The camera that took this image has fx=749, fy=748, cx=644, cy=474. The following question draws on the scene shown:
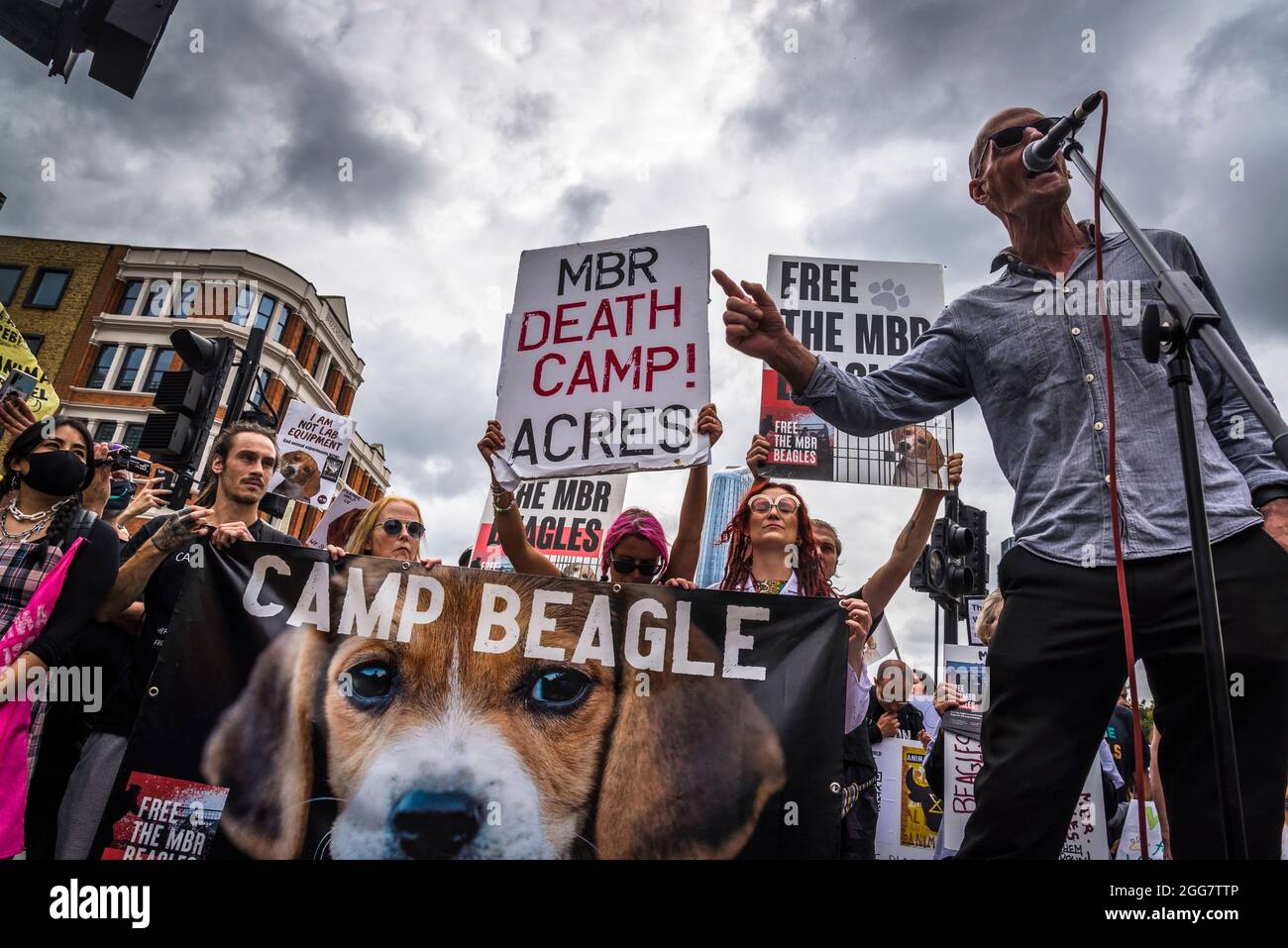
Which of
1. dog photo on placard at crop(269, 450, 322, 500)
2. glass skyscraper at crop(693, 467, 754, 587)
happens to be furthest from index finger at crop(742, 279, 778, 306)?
glass skyscraper at crop(693, 467, 754, 587)

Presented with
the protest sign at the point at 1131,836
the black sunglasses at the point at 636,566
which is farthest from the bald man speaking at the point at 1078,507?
the protest sign at the point at 1131,836

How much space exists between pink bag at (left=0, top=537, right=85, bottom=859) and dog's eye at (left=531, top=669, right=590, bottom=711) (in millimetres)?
1911

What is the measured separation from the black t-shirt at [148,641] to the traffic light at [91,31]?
347 cm

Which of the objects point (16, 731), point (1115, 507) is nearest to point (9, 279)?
point (16, 731)

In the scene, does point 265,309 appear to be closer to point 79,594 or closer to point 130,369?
point 130,369

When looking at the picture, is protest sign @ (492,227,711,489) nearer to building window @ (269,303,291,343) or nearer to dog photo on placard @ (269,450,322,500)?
dog photo on placard @ (269,450,322,500)

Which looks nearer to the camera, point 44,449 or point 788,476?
point 44,449

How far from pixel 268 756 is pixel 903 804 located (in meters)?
3.68

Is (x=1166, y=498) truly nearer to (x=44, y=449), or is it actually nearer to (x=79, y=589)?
(x=79, y=589)

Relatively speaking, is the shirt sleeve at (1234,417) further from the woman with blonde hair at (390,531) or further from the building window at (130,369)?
the building window at (130,369)

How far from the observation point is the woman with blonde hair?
4.03 m
